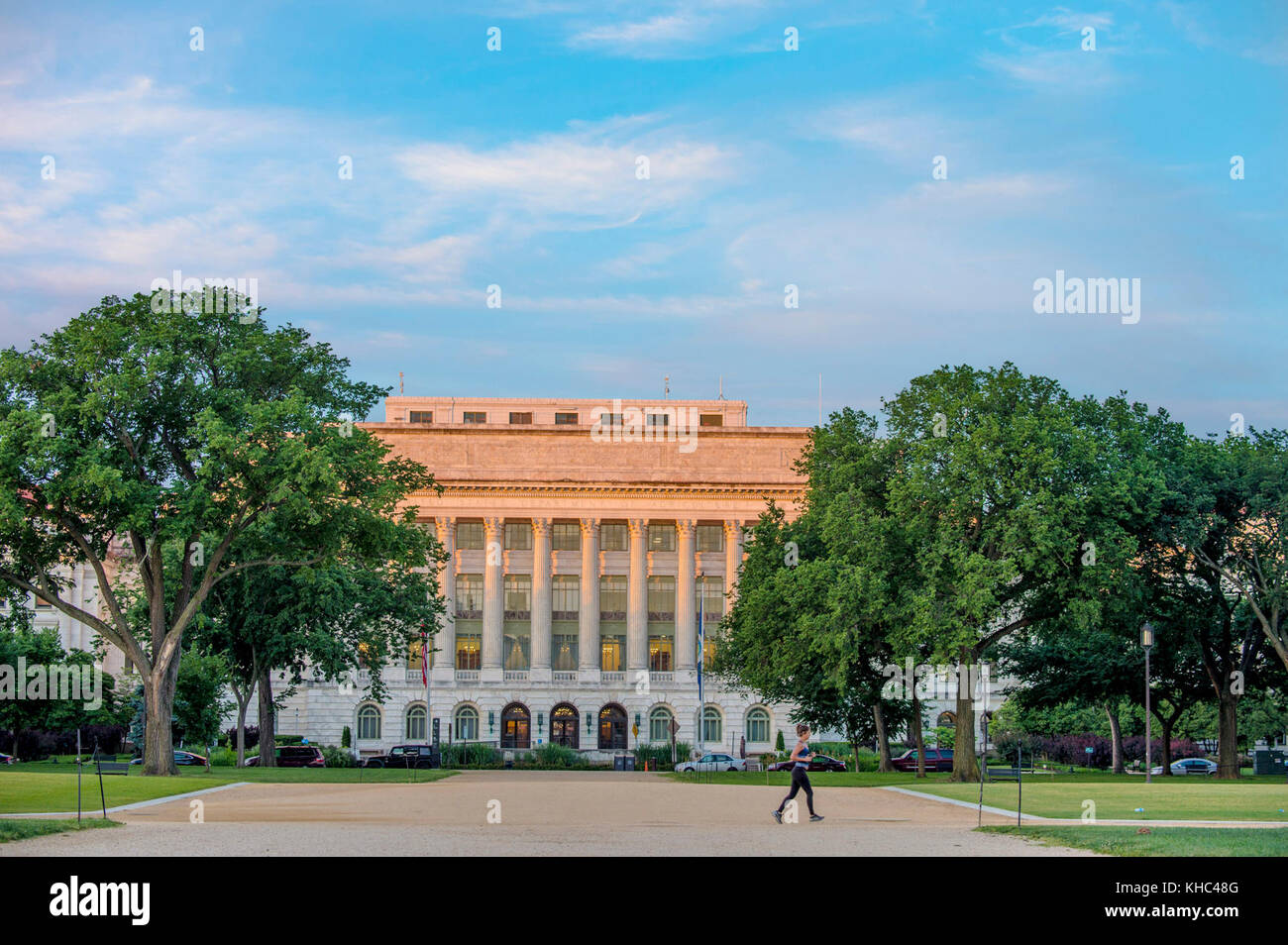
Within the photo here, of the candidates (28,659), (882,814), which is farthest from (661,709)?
(882,814)

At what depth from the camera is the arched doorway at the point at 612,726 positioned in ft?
331

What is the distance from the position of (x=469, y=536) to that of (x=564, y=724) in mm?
15118

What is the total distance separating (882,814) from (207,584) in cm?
2648

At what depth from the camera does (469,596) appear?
342ft

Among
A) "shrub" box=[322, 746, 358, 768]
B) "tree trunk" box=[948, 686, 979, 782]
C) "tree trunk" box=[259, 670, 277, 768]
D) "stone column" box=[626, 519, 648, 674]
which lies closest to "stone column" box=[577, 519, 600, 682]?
"stone column" box=[626, 519, 648, 674]

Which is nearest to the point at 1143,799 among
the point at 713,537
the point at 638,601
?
the point at 638,601

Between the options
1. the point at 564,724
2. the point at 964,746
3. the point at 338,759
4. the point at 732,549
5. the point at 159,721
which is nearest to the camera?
the point at 159,721

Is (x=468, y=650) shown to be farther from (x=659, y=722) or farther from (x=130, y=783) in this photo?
(x=130, y=783)

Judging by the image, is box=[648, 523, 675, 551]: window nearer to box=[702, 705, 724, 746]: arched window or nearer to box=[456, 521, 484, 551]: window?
box=[702, 705, 724, 746]: arched window

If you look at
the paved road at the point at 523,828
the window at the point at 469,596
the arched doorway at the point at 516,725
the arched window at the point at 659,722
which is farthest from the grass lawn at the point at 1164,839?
the window at the point at 469,596

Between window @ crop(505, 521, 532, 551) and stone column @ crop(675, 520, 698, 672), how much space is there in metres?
11.2

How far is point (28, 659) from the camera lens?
79438mm

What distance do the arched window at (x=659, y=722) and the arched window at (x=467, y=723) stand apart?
39.4 ft

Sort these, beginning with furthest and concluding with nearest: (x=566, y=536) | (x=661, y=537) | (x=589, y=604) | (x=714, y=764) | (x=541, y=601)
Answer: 1. (x=566, y=536)
2. (x=661, y=537)
3. (x=589, y=604)
4. (x=541, y=601)
5. (x=714, y=764)
